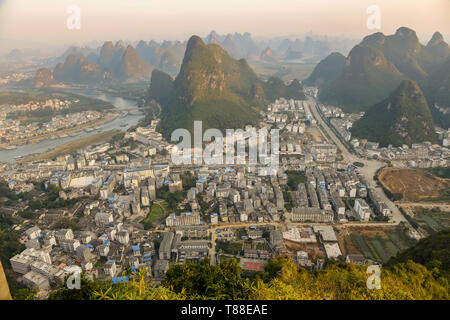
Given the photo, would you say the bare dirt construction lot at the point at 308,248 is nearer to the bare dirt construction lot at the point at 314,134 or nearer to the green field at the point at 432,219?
the green field at the point at 432,219

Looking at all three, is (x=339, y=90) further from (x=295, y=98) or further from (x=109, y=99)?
(x=109, y=99)

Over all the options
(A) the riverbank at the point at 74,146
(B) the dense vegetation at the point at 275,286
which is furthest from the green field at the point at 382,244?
(A) the riverbank at the point at 74,146

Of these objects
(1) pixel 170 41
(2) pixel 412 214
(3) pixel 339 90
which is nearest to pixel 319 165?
(2) pixel 412 214

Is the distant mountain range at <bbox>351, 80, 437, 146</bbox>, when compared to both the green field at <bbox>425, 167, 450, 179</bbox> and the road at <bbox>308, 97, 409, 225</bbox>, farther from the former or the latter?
the green field at <bbox>425, 167, 450, 179</bbox>

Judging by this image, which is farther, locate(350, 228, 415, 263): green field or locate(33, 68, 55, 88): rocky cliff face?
locate(33, 68, 55, 88): rocky cliff face

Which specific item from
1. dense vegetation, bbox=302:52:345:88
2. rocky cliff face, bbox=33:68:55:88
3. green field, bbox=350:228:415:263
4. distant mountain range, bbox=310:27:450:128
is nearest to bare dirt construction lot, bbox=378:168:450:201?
green field, bbox=350:228:415:263

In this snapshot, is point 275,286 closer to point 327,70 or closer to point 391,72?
point 391,72
